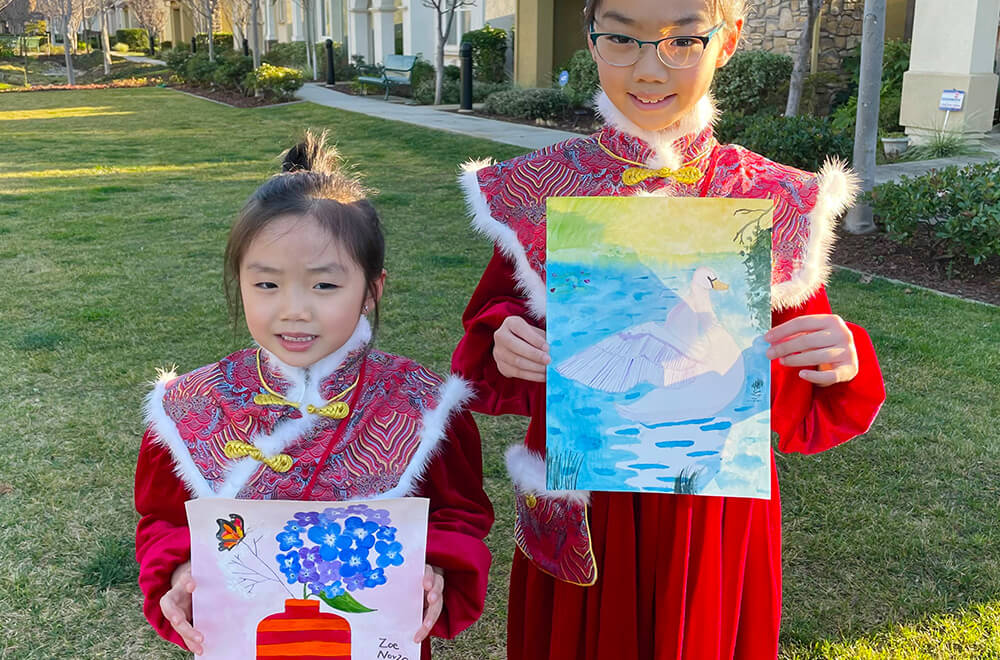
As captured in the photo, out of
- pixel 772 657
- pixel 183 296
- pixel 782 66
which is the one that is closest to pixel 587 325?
pixel 772 657

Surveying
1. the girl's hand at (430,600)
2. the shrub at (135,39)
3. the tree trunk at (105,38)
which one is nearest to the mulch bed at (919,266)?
the girl's hand at (430,600)

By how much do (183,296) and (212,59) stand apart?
19.8 meters

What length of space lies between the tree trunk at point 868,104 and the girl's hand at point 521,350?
5505 millimetres

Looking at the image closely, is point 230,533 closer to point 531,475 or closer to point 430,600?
point 430,600

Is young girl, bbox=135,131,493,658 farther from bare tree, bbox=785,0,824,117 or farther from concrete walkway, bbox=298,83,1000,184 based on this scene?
bare tree, bbox=785,0,824,117

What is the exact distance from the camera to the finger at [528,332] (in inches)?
55.9

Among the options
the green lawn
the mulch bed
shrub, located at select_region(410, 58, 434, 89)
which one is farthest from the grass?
the mulch bed

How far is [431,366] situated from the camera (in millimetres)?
4387

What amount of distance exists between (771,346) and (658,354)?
0.17m

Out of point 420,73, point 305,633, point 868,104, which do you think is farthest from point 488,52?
point 305,633

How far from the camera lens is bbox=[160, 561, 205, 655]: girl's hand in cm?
141

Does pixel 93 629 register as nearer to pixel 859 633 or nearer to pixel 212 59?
pixel 859 633

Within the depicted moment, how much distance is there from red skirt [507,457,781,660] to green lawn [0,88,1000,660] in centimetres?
99

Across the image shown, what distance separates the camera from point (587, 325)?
1.38 metres
